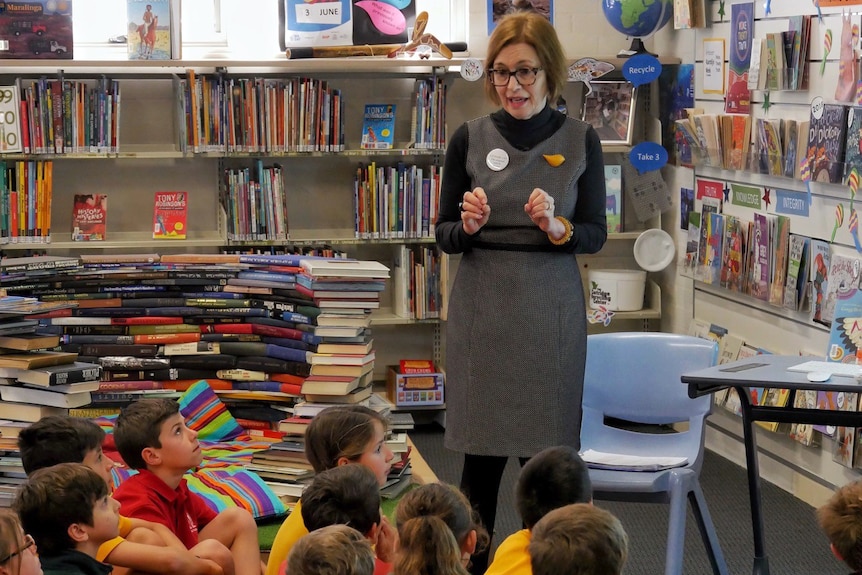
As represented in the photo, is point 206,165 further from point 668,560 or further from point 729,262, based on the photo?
point 668,560

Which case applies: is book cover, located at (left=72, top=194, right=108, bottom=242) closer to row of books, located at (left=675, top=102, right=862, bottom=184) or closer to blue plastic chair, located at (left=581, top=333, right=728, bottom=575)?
row of books, located at (left=675, top=102, right=862, bottom=184)

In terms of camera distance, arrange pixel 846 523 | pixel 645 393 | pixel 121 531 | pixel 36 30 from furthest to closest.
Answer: pixel 36 30 < pixel 645 393 < pixel 121 531 < pixel 846 523

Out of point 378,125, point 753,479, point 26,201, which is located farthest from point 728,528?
point 26,201

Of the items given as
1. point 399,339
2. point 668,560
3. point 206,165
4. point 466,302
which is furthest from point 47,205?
point 668,560

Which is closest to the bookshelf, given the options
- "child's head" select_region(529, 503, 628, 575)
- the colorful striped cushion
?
the colorful striped cushion

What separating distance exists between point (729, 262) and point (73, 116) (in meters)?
2.83

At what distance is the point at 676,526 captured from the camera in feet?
8.89

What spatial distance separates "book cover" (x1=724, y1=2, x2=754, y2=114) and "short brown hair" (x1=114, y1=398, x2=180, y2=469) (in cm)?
277

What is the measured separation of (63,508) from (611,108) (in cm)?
378

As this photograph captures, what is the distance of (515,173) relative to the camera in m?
2.66

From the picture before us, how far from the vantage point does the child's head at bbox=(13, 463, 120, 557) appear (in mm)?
2180

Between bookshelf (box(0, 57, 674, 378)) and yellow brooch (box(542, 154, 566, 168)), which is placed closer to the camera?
yellow brooch (box(542, 154, 566, 168))

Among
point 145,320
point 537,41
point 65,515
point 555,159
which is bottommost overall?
point 65,515

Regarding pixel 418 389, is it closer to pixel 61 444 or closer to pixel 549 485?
pixel 61 444
